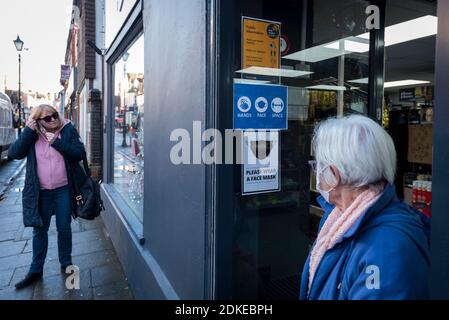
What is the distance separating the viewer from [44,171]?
372 cm

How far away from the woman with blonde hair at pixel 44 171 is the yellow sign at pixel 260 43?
234cm

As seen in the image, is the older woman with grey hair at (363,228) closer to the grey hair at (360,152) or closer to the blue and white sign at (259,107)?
the grey hair at (360,152)

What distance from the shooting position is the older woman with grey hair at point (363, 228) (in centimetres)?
105

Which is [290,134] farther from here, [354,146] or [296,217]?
[354,146]

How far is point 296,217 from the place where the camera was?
306cm

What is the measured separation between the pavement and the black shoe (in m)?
0.05

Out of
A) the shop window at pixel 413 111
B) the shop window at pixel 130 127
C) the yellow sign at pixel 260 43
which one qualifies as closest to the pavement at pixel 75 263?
the shop window at pixel 130 127

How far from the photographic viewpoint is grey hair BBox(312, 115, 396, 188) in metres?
1.25

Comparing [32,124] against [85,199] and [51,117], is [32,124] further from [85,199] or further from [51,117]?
[85,199]

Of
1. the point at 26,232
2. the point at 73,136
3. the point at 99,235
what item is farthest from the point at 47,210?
the point at 26,232

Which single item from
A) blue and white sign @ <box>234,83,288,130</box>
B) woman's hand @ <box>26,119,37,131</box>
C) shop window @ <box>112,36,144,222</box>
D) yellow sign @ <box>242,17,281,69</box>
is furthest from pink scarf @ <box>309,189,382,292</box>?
woman's hand @ <box>26,119,37,131</box>

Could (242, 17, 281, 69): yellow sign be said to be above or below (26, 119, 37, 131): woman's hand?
above

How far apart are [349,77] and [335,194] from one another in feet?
7.10

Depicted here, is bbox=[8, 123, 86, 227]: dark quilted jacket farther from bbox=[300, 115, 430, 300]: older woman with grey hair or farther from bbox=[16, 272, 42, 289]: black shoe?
bbox=[300, 115, 430, 300]: older woman with grey hair
